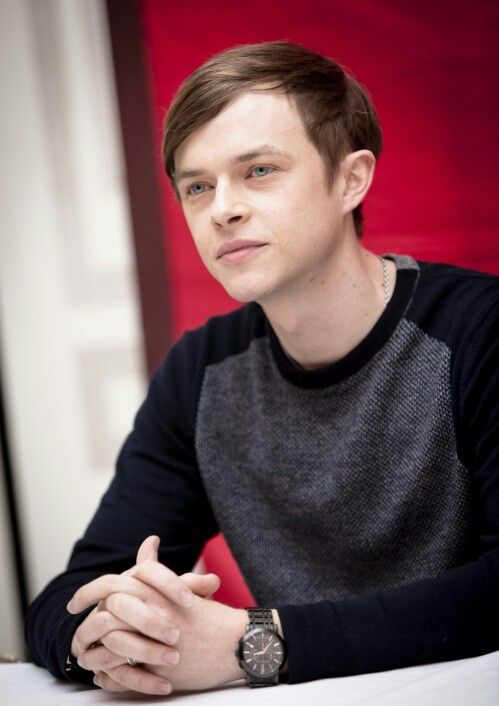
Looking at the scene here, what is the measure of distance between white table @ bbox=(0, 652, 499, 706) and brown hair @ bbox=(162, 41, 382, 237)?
833 mm

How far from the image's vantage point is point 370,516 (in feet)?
4.56

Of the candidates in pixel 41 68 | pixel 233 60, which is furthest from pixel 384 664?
pixel 41 68

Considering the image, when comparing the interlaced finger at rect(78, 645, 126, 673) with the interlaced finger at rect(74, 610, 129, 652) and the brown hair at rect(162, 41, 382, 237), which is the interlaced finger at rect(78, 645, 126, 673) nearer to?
the interlaced finger at rect(74, 610, 129, 652)

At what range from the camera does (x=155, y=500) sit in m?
1.52

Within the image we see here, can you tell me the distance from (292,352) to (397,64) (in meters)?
1.00

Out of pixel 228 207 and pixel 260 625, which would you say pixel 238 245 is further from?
pixel 260 625

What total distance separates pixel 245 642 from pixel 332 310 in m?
0.62

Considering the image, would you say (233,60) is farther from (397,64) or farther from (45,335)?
(45,335)

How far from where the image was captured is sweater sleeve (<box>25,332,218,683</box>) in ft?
4.70

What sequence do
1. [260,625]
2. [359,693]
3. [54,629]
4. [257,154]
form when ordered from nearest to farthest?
[359,693] < [260,625] < [54,629] < [257,154]

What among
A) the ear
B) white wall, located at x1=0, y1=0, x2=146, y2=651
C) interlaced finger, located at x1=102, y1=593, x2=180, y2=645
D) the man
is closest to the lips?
the man

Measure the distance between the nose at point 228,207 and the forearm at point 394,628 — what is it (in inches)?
25.0

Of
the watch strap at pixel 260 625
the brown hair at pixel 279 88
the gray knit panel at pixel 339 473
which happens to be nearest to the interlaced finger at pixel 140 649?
the watch strap at pixel 260 625

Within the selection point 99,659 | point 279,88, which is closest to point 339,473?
point 99,659
